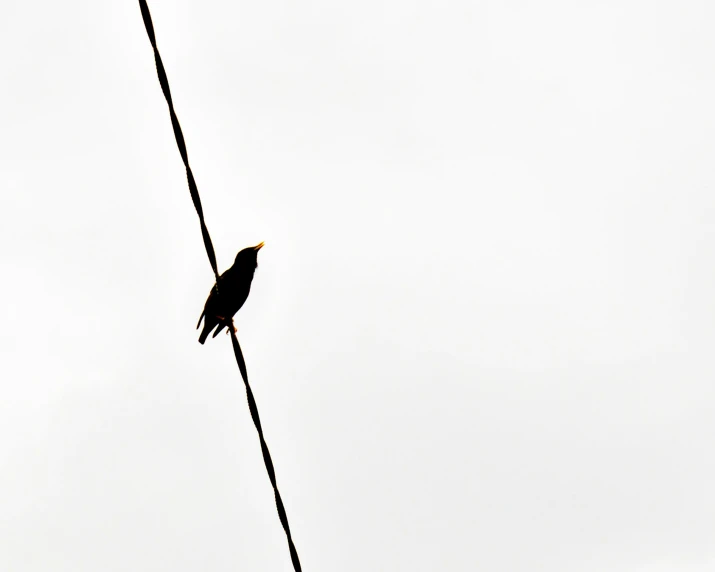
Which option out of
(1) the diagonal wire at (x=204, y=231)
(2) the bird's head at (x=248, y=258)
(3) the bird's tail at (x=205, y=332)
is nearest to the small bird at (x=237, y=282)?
(2) the bird's head at (x=248, y=258)

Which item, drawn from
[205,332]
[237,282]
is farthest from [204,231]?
[205,332]

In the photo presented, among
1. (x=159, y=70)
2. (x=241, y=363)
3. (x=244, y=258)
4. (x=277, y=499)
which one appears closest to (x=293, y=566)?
(x=277, y=499)

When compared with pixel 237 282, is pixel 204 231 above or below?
below

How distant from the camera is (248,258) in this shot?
863cm

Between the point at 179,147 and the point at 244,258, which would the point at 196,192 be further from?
the point at 244,258

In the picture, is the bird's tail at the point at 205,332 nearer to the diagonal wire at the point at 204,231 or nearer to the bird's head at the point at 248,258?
the bird's head at the point at 248,258

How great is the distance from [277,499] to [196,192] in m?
1.39

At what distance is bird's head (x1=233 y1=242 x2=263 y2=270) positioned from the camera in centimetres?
858

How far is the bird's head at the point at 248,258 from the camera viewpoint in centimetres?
858

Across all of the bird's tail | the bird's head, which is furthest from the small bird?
the bird's tail

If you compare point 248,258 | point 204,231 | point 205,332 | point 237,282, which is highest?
point 248,258

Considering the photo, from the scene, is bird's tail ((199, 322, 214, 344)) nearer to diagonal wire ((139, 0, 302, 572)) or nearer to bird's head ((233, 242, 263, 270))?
bird's head ((233, 242, 263, 270))

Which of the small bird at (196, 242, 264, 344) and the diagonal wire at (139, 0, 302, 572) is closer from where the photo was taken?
the diagonal wire at (139, 0, 302, 572)

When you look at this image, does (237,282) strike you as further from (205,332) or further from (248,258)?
(205,332)
